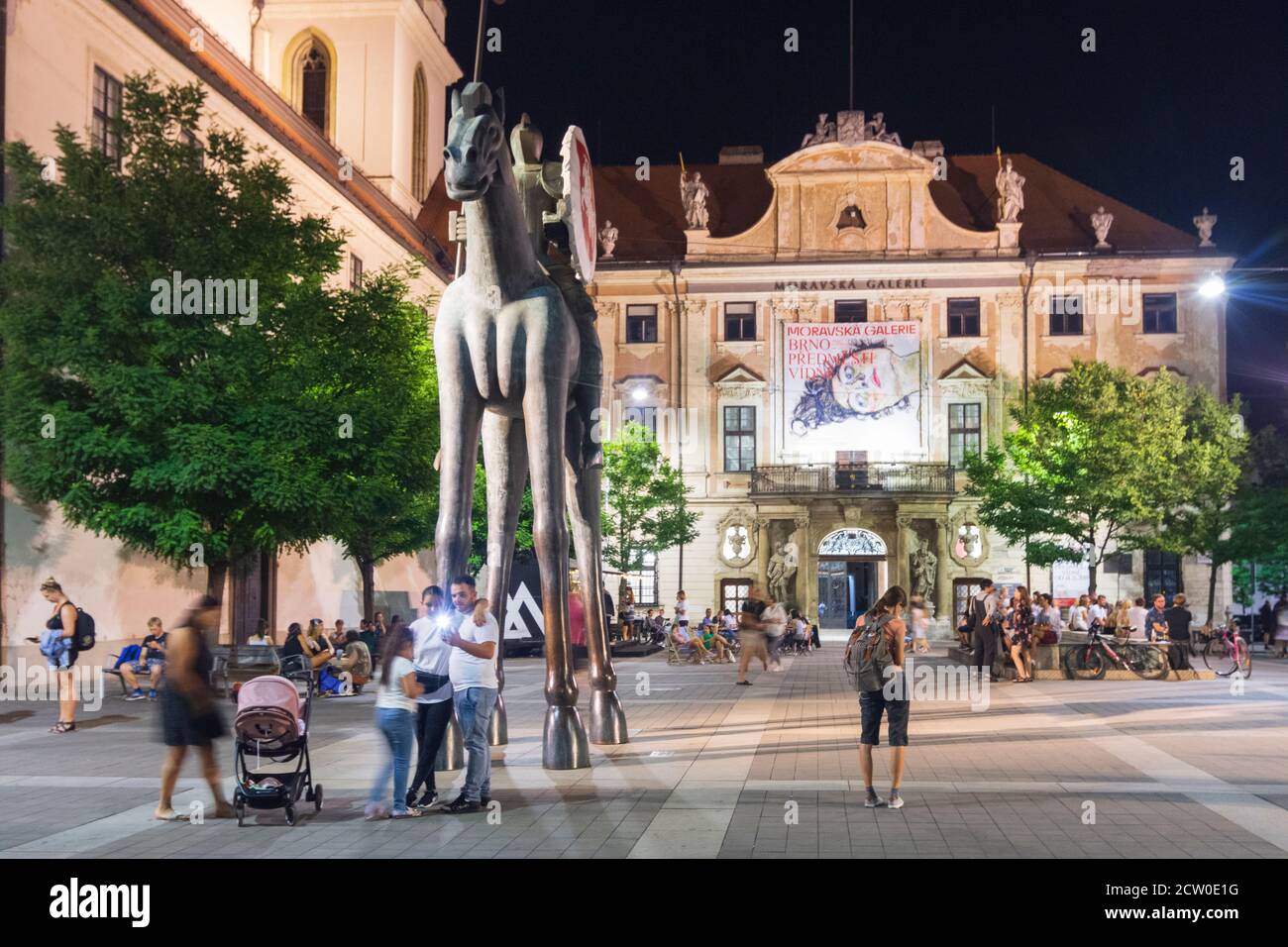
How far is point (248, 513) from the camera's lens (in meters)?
21.8

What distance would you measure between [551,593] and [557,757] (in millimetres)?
1475

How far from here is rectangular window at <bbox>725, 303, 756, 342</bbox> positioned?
54469mm

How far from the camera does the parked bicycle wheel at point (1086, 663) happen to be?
25375mm

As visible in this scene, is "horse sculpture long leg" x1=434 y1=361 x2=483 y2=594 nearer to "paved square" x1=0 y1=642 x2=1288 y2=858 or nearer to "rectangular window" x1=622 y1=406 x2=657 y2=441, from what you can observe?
"paved square" x1=0 y1=642 x2=1288 y2=858

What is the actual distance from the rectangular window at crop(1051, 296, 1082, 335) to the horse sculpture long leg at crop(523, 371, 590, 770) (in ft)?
144

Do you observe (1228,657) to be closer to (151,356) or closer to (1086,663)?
(1086,663)

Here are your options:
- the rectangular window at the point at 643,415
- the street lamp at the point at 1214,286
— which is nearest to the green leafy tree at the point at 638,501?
the rectangular window at the point at 643,415

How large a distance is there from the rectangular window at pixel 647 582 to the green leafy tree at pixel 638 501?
3087 millimetres

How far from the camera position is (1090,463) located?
1683 inches

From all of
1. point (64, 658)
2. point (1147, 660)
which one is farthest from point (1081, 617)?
point (64, 658)

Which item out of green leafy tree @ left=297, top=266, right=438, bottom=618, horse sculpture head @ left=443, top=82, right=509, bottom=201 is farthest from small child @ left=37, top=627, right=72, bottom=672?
horse sculpture head @ left=443, top=82, right=509, bottom=201

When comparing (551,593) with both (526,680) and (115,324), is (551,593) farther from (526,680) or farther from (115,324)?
(526,680)

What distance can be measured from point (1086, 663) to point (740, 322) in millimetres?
30872

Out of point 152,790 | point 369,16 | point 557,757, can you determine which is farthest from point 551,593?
point 369,16
